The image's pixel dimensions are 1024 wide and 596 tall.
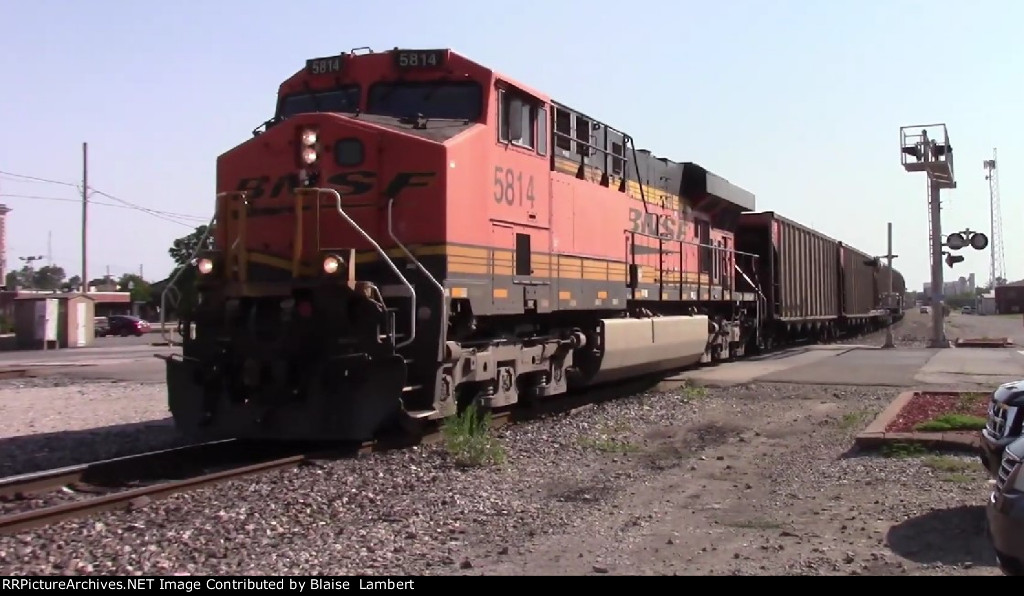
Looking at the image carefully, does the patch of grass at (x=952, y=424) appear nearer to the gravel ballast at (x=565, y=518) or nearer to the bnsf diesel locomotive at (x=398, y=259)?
the gravel ballast at (x=565, y=518)

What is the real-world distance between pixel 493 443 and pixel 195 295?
11.1ft

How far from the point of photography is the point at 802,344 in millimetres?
29891

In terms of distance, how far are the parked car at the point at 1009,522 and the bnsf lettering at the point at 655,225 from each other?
9943 mm

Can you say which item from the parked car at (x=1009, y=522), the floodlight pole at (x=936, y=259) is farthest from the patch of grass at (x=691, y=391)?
the floodlight pole at (x=936, y=259)

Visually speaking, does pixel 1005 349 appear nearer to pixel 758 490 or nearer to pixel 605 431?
pixel 605 431

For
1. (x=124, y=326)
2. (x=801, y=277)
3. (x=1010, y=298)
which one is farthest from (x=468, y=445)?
(x=1010, y=298)

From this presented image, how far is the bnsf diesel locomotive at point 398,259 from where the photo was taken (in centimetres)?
886

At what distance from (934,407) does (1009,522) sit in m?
8.39

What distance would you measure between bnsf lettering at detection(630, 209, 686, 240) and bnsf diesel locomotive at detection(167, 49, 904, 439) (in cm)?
122

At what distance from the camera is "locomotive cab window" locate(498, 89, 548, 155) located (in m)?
10.5

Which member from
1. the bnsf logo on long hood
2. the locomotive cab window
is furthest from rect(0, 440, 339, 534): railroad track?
the locomotive cab window

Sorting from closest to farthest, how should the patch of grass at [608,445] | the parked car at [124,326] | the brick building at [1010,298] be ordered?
the patch of grass at [608,445]
the parked car at [124,326]
the brick building at [1010,298]

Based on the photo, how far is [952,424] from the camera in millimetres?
10250

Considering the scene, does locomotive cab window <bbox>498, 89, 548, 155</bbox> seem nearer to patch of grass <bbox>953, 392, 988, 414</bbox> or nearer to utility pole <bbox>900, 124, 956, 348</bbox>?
patch of grass <bbox>953, 392, 988, 414</bbox>
